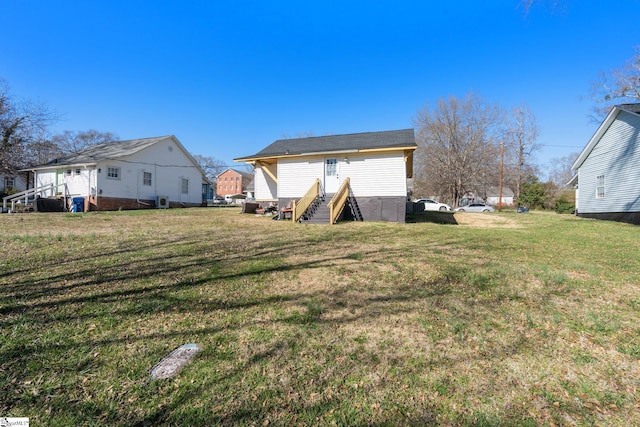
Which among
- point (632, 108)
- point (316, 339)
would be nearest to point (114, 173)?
point (316, 339)

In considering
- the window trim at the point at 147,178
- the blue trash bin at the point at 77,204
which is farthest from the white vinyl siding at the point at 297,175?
the blue trash bin at the point at 77,204

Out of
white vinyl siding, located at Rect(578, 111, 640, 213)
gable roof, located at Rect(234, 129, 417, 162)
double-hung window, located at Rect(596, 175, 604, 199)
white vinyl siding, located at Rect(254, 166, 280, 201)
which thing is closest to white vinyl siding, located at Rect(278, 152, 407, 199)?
gable roof, located at Rect(234, 129, 417, 162)

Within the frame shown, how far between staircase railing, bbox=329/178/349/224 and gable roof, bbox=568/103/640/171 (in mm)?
13677

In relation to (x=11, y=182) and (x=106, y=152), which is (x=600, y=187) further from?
(x=11, y=182)

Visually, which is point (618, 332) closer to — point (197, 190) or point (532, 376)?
A: point (532, 376)

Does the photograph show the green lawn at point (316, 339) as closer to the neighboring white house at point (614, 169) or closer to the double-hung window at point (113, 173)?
the neighboring white house at point (614, 169)

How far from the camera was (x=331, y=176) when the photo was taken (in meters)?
14.3

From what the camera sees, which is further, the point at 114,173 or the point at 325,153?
the point at 114,173

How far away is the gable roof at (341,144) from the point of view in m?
13.3

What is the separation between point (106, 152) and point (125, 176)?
2984 millimetres

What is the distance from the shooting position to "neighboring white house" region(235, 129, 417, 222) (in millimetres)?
13164

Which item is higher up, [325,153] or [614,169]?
[325,153]

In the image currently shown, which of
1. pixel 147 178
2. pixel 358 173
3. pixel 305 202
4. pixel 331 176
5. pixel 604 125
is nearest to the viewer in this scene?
pixel 305 202

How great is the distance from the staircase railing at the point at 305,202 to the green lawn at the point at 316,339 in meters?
6.24
